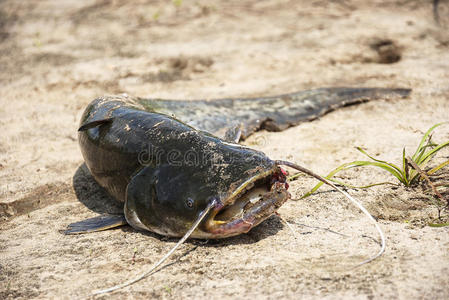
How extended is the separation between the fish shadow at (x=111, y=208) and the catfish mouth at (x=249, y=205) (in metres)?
0.16

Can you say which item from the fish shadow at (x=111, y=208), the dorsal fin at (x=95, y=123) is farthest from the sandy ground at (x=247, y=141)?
the dorsal fin at (x=95, y=123)

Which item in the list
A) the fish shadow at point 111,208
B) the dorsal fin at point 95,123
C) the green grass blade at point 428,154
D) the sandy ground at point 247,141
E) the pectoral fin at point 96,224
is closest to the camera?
the sandy ground at point 247,141

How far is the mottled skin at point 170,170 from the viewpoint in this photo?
216 cm

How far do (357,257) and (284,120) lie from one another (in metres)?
2.06

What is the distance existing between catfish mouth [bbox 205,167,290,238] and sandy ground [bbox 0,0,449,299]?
0.16 metres

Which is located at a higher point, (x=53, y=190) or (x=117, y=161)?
(x=117, y=161)

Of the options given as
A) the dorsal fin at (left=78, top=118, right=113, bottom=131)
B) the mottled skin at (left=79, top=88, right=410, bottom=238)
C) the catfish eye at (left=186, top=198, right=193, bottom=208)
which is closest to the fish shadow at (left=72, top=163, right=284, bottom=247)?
the mottled skin at (left=79, top=88, right=410, bottom=238)

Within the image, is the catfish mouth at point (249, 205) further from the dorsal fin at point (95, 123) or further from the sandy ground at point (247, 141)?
the dorsal fin at point (95, 123)

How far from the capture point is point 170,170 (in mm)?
2363

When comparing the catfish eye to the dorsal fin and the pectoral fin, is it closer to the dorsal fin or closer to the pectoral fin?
the pectoral fin

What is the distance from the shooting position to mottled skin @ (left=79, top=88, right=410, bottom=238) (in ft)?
7.10

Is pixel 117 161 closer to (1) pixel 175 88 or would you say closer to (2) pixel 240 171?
(2) pixel 240 171

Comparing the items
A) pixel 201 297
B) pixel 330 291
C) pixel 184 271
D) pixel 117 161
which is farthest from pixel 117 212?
pixel 330 291

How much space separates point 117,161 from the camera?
271cm
